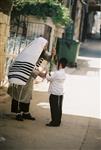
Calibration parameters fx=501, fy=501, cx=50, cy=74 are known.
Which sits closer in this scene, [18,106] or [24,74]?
[24,74]

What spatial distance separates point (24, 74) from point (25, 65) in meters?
0.18

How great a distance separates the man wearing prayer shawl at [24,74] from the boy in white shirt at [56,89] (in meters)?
0.33

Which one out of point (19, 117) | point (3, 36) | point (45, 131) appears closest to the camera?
point (45, 131)

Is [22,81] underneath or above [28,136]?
above

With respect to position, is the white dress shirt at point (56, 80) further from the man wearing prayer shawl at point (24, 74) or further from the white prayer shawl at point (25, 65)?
the white prayer shawl at point (25, 65)

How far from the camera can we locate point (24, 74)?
9445 mm

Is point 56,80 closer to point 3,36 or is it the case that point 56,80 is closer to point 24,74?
point 24,74

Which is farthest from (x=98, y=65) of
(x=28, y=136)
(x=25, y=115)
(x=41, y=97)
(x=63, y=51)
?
(x=28, y=136)

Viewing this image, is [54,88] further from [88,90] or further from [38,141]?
[88,90]

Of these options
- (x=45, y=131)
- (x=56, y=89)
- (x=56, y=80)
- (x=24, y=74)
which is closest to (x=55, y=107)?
(x=56, y=89)

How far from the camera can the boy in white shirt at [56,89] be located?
9.66 m

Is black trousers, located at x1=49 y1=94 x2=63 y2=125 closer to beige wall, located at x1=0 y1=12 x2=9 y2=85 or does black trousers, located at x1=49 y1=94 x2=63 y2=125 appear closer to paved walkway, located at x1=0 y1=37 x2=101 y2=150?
paved walkway, located at x1=0 y1=37 x2=101 y2=150

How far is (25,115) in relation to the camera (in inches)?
405

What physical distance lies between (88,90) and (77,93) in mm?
959
